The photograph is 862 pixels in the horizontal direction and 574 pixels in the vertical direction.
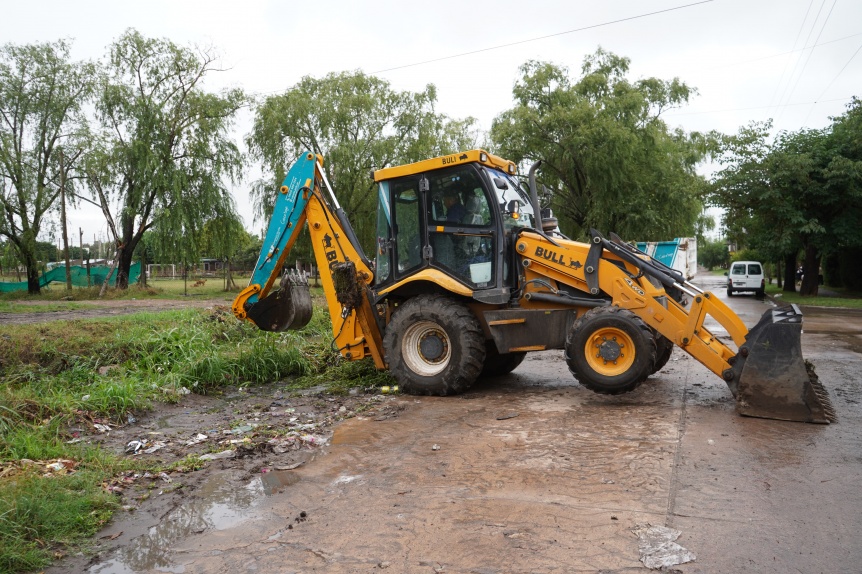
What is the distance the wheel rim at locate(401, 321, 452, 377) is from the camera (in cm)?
822

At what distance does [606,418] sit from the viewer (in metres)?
6.73

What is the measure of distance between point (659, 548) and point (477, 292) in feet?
15.0

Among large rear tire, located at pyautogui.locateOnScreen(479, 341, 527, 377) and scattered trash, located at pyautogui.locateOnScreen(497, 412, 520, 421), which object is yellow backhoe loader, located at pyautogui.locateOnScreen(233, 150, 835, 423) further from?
scattered trash, located at pyautogui.locateOnScreen(497, 412, 520, 421)

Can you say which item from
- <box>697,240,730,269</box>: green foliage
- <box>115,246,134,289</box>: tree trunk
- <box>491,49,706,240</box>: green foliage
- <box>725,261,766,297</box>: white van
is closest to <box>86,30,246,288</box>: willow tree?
<box>115,246,134,289</box>: tree trunk

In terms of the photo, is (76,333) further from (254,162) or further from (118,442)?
(254,162)

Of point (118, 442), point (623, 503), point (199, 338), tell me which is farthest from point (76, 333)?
point (623, 503)

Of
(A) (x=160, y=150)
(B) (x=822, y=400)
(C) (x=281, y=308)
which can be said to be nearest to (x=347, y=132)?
(A) (x=160, y=150)

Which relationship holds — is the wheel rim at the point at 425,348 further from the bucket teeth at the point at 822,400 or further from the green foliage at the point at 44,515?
the green foliage at the point at 44,515

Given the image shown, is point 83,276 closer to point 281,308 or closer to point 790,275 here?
point 281,308

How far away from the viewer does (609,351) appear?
23.6 feet

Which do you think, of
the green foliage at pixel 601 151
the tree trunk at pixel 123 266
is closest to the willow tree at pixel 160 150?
the tree trunk at pixel 123 266

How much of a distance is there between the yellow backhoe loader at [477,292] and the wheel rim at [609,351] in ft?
0.04

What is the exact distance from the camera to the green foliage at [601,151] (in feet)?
95.2

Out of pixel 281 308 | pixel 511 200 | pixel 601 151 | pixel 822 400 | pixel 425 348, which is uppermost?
pixel 601 151
